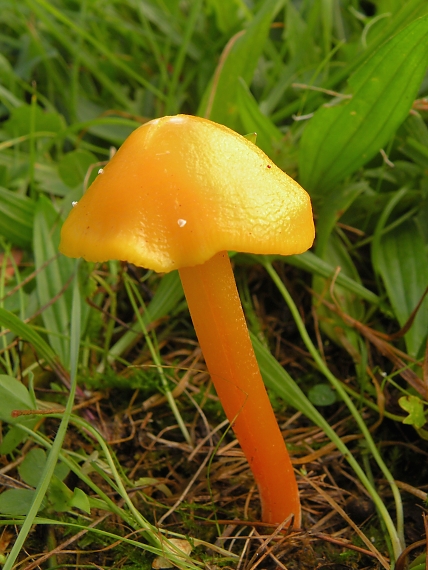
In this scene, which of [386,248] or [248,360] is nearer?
[248,360]

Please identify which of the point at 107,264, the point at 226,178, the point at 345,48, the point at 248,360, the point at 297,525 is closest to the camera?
the point at 226,178

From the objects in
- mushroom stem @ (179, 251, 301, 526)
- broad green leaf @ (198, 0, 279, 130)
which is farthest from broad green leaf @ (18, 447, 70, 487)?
broad green leaf @ (198, 0, 279, 130)

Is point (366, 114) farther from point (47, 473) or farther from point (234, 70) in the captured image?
point (47, 473)

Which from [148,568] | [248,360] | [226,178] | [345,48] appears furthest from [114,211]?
[345,48]

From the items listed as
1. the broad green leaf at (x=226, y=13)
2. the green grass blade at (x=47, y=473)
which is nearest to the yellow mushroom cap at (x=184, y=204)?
the green grass blade at (x=47, y=473)

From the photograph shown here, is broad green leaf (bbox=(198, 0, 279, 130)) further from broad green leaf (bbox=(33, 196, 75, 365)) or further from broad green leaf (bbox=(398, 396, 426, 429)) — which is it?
broad green leaf (bbox=(398, 396, 426, 429))

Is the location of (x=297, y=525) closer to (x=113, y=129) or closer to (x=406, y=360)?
(x=406, y=360)
